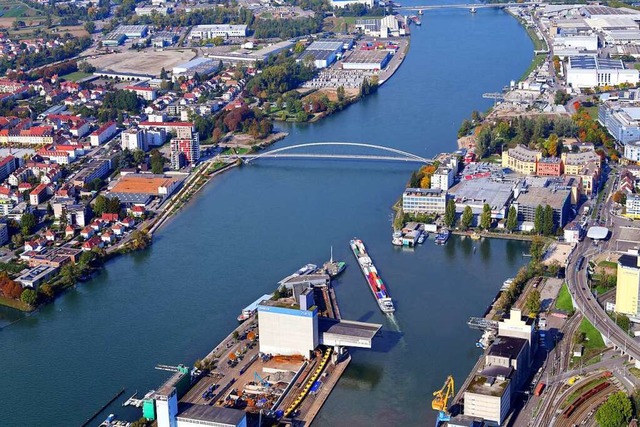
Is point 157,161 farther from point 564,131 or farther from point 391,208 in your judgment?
point 564,131

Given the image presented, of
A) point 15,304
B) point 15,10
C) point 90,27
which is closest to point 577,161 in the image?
point 15,304

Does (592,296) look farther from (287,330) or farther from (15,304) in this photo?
(15,304)

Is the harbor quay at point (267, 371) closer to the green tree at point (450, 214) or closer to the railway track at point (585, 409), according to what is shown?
the railway track at point (585, 409)

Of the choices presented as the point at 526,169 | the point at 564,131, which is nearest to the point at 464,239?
the point at 526,169

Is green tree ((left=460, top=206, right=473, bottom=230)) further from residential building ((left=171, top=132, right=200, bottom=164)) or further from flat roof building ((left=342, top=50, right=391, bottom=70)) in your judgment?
flat roof building ((left=342, top=50, right=391, bottom=70))

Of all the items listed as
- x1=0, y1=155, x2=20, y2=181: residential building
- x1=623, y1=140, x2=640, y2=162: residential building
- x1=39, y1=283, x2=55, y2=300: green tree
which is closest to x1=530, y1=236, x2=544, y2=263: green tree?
x1=623, y1=140, x2=640, y2=162: residential building
